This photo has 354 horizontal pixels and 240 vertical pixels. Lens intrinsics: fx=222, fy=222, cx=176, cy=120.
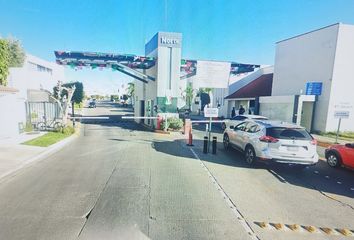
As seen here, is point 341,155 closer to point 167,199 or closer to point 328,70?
point 167,199

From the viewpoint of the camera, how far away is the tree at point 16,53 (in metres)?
25.9

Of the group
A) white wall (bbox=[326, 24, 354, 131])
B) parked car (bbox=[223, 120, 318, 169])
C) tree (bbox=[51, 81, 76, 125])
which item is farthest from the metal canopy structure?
parked car (bbox=[223, 120, 318, 169])

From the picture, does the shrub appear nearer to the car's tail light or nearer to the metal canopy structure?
the metal canopy structure

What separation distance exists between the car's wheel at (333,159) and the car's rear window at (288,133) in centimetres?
193

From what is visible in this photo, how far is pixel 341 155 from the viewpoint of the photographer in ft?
27.5

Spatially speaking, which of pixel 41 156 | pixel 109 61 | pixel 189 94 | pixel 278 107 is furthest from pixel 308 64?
pixel 189 94

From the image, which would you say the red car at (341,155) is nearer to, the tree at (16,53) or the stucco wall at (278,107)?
the stucco wall at (278,107)

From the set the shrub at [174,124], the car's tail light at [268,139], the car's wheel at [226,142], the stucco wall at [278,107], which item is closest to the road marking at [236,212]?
the car's tail light at [268,139]

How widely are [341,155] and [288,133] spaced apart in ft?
8.46

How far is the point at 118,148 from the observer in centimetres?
1091

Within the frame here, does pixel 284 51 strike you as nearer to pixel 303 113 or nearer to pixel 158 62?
Answer: pixel 303 113

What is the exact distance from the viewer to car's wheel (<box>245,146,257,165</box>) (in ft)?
27.4

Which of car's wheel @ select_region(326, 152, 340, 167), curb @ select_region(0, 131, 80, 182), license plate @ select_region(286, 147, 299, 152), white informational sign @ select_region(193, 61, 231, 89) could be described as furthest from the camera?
white informational sign @ select_region(193, 61, 231, 89)

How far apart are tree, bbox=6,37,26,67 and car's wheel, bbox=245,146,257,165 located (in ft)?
94.0
